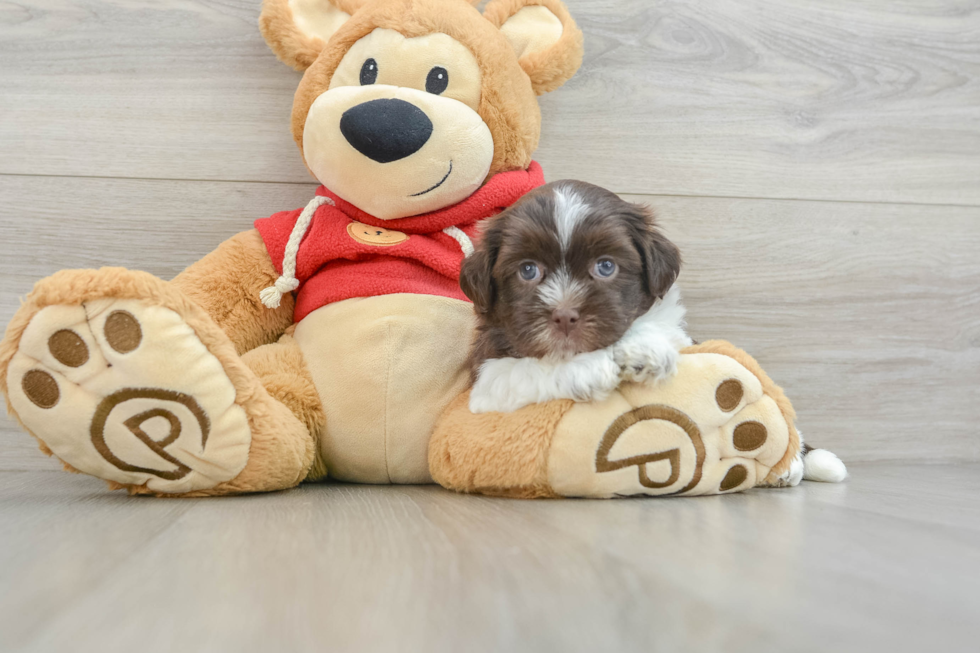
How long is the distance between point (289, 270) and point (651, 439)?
85 centimetres

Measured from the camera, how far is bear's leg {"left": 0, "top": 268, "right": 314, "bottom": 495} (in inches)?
42.3

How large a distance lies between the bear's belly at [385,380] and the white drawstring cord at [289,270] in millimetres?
135

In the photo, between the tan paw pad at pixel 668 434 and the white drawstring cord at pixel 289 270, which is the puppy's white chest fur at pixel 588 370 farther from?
the white drawstring cord at pixel 289 270

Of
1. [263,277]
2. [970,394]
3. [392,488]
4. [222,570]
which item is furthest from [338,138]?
[970,394]

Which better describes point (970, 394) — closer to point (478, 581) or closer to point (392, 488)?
point (392, 488)

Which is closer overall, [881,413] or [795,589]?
[795,589]

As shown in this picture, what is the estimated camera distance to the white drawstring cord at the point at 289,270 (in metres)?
1.48

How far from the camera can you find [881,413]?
195cm

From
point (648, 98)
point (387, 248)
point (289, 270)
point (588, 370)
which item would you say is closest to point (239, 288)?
point (289, 270)

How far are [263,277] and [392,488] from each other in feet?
1.81

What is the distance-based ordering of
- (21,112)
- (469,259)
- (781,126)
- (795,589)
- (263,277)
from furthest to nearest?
(781,126) < (21,112) < (263,277) < (469,259) < (795,589)

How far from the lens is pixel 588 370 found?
3.87 ft

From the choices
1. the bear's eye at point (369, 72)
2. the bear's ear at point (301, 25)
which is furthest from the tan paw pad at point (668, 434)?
the bear's ear at point (301, 25)

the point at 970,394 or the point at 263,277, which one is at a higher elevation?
the point at 263,277
